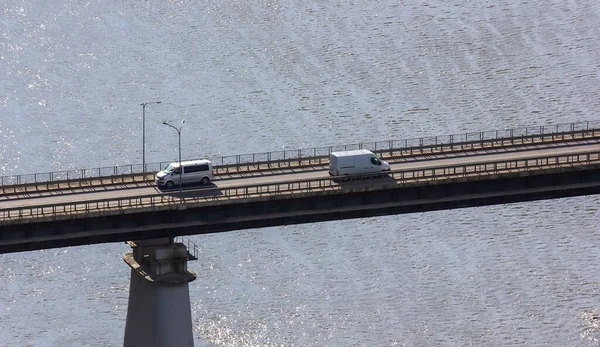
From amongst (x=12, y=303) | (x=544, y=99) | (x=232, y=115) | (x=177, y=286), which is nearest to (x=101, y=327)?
(x=12, y=303)

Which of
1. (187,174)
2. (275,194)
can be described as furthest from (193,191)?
(275,194)

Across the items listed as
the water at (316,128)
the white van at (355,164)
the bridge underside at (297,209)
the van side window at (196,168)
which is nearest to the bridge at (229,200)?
the bridge underside at (297,209)

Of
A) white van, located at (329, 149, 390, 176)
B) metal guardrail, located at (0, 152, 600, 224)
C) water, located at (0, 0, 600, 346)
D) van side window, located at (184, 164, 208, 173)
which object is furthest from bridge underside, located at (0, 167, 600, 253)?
water, located at (0, 0, 600, 346)

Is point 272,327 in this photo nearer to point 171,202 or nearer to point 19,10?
point 171,202

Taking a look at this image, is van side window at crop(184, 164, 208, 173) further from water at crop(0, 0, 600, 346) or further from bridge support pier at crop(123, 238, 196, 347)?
water at crop(0, 0, 600, 346)

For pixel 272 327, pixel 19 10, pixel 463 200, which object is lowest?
pixel 272 327

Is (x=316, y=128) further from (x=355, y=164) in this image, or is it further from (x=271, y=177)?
(x=355, y=164)

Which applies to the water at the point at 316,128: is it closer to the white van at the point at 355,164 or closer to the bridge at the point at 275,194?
the bridge at the point at 275,194
